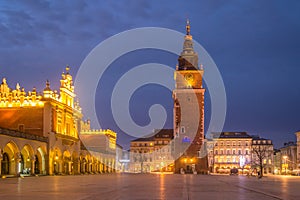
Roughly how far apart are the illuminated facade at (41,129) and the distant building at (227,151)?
2724 inches

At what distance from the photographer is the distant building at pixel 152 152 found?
15975 cm

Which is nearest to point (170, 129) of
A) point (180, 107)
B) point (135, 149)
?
point (135, 149)

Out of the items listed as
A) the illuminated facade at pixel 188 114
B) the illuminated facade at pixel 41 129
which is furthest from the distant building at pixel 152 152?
the illuminated facade at pixel 41 129

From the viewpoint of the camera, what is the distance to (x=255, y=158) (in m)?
144

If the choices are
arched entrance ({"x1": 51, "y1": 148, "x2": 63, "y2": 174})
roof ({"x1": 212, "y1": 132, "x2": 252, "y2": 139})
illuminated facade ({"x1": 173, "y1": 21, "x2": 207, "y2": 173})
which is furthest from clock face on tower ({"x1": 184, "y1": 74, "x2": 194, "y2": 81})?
roof ({"x1": 212, "y1": 132, "x2": 252, "y2": 139})

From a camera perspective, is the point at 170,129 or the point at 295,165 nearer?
the point at 295,165

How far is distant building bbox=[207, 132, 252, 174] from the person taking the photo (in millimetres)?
146000

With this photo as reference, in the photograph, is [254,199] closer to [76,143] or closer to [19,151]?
[19,151]

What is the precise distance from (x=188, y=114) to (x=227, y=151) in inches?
1804

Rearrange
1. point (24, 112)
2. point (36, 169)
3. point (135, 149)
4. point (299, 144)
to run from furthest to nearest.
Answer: point (135, 149), point (299, 144), point (24, 112), point (36, 169)

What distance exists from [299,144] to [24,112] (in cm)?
7892

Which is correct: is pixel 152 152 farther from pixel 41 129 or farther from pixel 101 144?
pixel 41 129

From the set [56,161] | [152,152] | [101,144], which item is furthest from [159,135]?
[56,161]

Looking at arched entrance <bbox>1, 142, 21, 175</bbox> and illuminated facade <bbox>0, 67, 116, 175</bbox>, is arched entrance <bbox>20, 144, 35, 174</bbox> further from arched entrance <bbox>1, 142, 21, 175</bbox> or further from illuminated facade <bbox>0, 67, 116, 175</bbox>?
arched entrance <bbox>1, 142, 21, 175</bbox>
